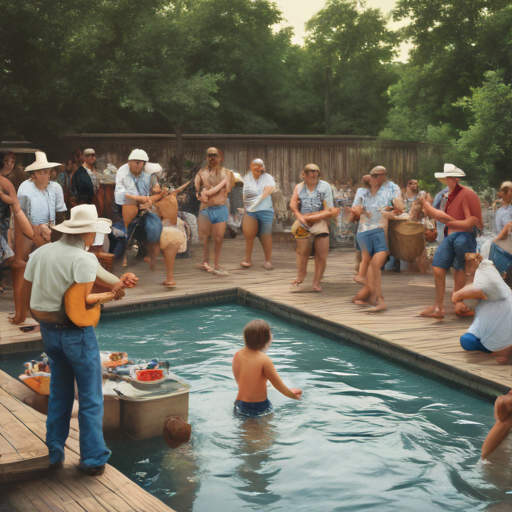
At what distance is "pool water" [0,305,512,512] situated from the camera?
A: 4504 millimetres

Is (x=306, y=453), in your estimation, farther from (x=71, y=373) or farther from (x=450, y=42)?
(x=450, y=42)

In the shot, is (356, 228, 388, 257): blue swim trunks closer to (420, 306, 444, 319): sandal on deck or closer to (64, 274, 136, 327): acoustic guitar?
(420, 306, 444, 319): sandal on deck

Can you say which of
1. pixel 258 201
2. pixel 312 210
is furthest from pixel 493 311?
pixel 258 201

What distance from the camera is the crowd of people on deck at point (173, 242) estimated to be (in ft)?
13.5

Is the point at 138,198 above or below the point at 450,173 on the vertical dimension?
below

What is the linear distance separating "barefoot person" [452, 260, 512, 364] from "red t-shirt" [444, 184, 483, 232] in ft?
3.84

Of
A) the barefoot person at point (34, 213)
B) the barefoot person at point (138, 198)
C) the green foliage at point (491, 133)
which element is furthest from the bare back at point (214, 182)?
the green foliage at point (491, 133)

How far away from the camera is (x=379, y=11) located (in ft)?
127

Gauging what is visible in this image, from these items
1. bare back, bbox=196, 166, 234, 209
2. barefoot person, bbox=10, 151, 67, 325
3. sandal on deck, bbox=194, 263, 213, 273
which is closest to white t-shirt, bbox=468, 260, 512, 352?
barefoot person, bbox=10, 151, 67, 325

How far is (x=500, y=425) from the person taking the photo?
4656 millimetres

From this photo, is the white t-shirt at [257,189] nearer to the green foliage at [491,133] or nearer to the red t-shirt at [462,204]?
the red t-shirt at [462,204]

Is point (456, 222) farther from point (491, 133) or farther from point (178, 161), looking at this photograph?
point (491, 133)

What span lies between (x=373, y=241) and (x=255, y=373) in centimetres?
359

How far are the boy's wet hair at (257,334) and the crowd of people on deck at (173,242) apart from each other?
0.02m
